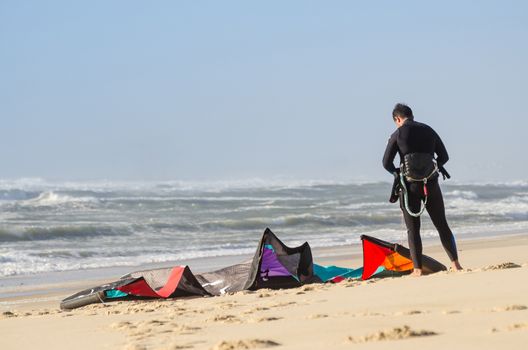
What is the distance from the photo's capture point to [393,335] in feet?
16.1

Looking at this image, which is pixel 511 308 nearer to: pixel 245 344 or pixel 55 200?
pixel 245 344

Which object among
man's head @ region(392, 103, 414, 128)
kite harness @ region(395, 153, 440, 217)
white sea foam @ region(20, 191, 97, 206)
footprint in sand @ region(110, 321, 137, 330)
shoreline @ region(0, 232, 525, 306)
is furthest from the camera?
white sea foam @ region(20, 191, 97, 206)

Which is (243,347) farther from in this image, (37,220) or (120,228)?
(37,220)

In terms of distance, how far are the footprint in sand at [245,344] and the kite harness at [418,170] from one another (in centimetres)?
326

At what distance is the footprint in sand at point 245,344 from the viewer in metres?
4.91

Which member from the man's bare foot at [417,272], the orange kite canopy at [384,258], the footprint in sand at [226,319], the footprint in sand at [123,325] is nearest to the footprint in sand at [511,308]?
the footprint in sand at [226,319]

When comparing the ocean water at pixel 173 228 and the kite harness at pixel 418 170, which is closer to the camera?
the kite harness at pixel 418 170

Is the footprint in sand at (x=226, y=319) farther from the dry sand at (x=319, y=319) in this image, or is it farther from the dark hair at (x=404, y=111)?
the dark hair at (x=404, y=111)

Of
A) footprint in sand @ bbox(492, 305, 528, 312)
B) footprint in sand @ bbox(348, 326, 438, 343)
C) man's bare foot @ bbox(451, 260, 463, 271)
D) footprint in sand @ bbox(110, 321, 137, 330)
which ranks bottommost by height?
footprint in sand @ bbox(110, 321, 137, 330)

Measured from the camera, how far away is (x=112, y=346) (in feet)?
17.3

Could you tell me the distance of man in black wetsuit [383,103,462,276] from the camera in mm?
7953

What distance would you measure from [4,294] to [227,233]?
9.10m

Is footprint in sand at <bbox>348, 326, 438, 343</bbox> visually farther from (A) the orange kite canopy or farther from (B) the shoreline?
(B) the shoreline

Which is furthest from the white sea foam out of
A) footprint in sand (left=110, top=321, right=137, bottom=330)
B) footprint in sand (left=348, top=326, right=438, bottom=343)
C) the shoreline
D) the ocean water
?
footprint in sand (left=348, top=326, right=438, bottom=343)
